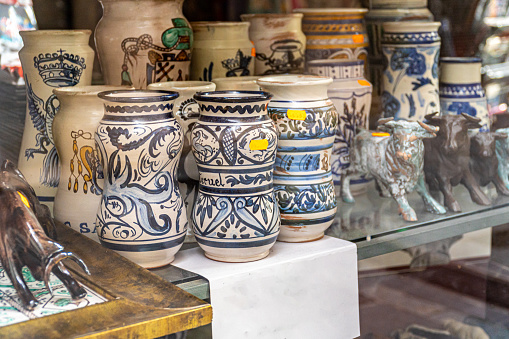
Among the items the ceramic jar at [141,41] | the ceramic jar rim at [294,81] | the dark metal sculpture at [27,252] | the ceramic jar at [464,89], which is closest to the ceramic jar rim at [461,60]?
the ceramic jar at [464,89]

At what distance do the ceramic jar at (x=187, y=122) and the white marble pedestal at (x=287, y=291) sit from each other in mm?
93

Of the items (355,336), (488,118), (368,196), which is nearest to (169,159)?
(355,336)

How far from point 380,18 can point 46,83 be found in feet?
2.51

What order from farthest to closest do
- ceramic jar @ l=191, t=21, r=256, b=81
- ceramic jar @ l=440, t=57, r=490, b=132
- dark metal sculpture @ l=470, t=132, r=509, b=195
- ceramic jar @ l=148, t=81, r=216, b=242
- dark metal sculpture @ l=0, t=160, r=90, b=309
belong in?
ceramic jar @ l=440, t=57, r=490, b=132
dark metal sculpture @ l=470, t=132, r=509, b=195
ceramic jar @ l=191, t=21, r=256, b=81
ceramic jar @ l=148, t=81, r=216, b=242
dark metal sculpture @ l=0, t=160, r=90, b=309

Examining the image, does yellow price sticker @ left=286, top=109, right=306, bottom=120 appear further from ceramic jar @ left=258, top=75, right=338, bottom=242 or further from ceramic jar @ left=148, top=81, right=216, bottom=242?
ceramic jar @ left=148, top=81, right=216, bottom=242

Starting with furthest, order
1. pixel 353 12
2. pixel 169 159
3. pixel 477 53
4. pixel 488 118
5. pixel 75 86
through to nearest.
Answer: pixel 477 53
pixel 488 118
pixel 353 12
pixel 75 86
pixel 169 159

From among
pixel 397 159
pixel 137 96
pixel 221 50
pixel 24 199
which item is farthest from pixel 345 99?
pixel 24 199

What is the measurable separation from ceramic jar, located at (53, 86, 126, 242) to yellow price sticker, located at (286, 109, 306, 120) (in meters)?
0.28

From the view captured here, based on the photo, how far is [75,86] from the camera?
0.99 m

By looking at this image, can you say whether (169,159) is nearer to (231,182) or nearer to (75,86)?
(231,182)

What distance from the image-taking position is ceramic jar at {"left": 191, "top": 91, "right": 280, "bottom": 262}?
0.88m

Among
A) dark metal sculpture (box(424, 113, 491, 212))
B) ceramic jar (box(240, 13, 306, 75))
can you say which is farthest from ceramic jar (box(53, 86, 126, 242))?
dark metal sculpture (box(424, 113, 491, 212))

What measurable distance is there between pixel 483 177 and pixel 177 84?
67 cm

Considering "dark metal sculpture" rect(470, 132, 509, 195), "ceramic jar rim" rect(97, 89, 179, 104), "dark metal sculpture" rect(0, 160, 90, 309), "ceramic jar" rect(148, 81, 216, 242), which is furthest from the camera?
"dark metal sculpture" rect(470, 132, 509, 195)
